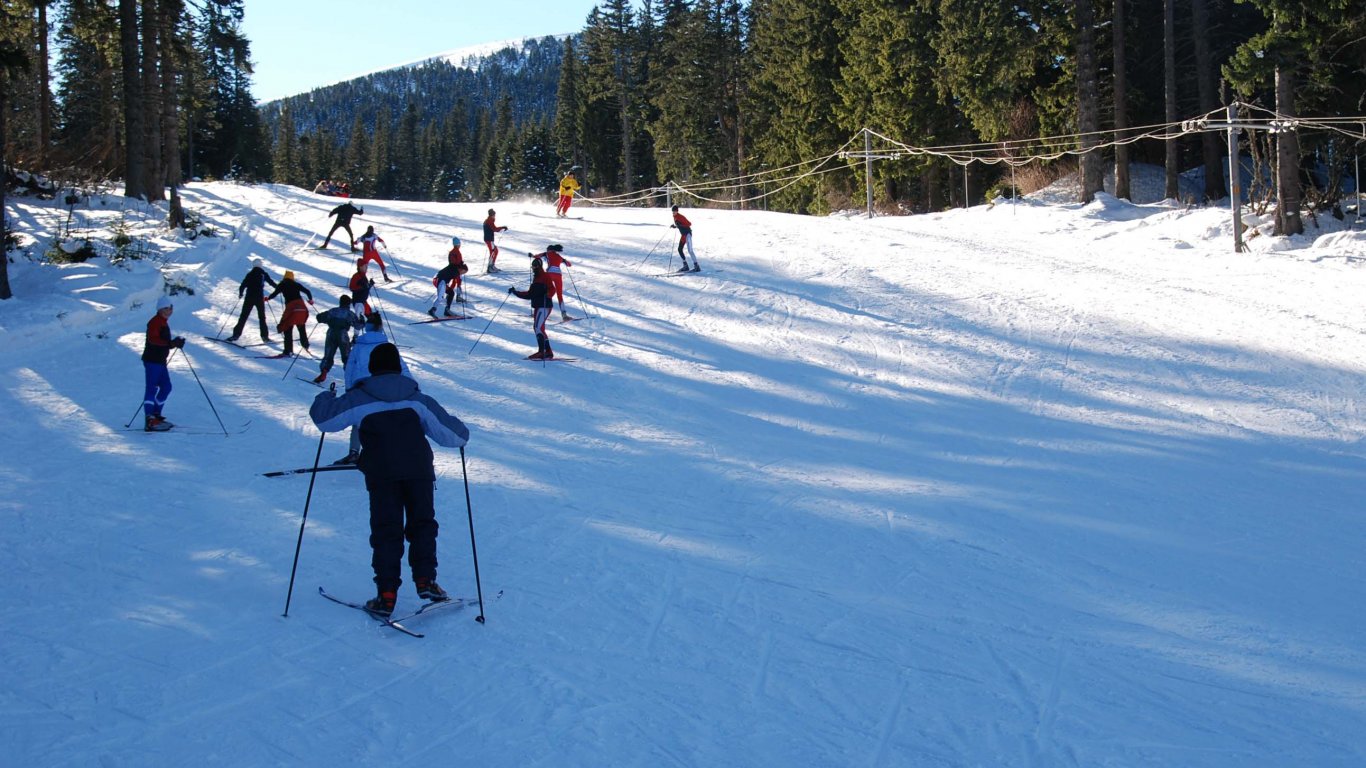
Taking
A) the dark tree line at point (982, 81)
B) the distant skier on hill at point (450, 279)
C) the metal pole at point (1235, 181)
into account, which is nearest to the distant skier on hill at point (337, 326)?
the distant skier on hill at point (450, 279)

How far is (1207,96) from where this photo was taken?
29109mm

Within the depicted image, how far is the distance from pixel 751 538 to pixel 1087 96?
79.1ft

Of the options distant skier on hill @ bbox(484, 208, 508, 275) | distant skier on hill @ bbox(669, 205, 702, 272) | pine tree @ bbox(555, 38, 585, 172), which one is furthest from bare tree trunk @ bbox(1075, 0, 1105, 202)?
pine tree @ bbox(555, 38, 585, 172)

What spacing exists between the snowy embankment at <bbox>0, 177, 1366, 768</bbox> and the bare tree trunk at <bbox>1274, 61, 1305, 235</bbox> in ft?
12.6

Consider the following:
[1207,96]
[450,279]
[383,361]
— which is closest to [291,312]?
[450,279]

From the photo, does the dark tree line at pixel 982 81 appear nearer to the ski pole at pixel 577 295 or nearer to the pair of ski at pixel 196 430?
the ski pole at pixel 577 295

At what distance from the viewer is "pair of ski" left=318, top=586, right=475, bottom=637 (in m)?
5.98

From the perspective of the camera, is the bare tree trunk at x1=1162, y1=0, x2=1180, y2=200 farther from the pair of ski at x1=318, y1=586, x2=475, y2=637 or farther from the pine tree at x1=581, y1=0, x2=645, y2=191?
the pine tree at x1=581, y1=0, x2=645, y2=191

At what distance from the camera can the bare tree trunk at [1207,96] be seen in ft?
93.9

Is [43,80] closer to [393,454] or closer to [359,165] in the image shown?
[393,454]

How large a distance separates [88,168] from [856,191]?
28140mm

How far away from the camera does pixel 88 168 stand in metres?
27.0

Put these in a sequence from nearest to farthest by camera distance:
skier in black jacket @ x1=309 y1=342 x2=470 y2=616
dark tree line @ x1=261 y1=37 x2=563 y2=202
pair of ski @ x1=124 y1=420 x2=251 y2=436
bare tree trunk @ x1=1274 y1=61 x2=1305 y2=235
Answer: skier in black jacket @ x1=309 y1=342 x2=470 y2=616 < pair of ski @ x1=124 y1=420 x2=251 y2=436 < bare tree trunk @ x1=1274 y1=61 x2=1305 y2=235 < dark tree line @ x1=261 y1=37 x2=563 y2=202

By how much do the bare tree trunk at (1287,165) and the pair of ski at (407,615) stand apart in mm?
20206
